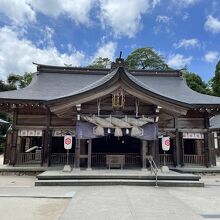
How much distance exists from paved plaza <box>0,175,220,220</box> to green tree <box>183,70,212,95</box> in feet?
106

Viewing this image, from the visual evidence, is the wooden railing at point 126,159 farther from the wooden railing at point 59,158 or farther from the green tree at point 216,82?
the green tree at point 216,82

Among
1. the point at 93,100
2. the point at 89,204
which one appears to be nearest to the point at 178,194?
the point at 89,204

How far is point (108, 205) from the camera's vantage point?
6.23 metres

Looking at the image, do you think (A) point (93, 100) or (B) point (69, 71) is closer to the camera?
(A) point (93, 100)

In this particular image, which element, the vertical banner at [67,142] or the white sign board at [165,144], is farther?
the white sign board at [165,144]

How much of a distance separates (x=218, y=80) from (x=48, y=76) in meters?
28.9

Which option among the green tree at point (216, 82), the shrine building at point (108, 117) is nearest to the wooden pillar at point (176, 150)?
the shrine building at point (108, 117)

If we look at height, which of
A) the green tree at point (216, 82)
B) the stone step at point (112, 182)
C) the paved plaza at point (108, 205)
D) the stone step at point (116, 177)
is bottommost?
the paved plaza at point (108, 205)

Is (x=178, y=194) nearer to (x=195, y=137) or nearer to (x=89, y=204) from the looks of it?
(x=89, y=204)

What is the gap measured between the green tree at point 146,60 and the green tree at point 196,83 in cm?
482

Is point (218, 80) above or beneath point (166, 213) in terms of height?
above

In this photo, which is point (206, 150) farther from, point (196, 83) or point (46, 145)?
point (196, 83)

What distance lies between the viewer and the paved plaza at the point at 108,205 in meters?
5.42

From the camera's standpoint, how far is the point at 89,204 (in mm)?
6328
